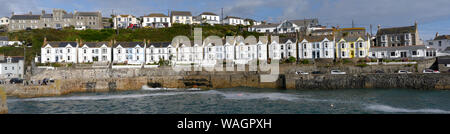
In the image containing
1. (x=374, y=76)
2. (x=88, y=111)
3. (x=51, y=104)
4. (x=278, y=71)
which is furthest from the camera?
(x=278, y=71)

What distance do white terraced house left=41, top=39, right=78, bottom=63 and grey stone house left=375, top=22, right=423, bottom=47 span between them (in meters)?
63.4

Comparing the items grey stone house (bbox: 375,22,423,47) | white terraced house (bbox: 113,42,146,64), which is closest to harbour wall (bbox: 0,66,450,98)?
white terraced house (bbox: 113,42,146,64)

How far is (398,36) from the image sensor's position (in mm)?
57688

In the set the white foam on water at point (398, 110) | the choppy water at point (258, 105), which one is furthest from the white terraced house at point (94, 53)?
the white foam on water at point (398, 110)

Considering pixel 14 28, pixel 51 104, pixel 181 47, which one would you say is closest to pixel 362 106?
pixel 51 104

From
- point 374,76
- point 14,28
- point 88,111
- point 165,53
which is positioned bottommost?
point 88,111

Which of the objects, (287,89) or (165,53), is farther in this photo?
(165,53)

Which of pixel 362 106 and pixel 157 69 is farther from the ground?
pixel 157 69

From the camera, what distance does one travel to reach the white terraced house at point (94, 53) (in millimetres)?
56188

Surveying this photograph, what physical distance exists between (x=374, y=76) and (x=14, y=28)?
89284 millimetres

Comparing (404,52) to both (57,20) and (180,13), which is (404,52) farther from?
(57,20)
